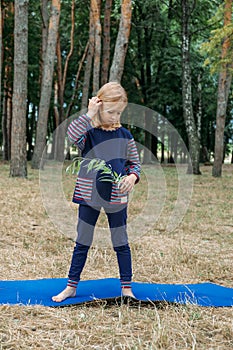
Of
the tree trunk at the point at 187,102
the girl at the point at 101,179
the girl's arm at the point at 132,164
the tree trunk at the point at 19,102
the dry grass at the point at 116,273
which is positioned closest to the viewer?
the dry grass at the point at 116,273

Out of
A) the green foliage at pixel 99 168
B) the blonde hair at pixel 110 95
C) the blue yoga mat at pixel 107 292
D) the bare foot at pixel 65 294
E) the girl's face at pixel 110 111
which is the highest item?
the blonde hair at pixel 110 95

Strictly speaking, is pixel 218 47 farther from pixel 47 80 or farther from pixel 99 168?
pixel 99 168

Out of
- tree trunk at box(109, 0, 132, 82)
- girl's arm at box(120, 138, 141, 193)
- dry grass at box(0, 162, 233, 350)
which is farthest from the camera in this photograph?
tree trunk at box(109, 0, 132, 82)

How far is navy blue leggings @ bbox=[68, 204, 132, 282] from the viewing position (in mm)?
3510

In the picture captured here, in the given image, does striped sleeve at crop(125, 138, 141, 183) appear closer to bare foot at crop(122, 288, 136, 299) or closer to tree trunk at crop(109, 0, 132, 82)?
bare foot at crop(122, 288, 136, 299)

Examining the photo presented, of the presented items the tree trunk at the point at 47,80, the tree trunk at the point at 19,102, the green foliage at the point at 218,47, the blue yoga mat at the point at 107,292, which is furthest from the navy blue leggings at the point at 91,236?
the tree trunk at the point at 47,80

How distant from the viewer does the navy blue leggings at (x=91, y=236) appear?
11.5 ft

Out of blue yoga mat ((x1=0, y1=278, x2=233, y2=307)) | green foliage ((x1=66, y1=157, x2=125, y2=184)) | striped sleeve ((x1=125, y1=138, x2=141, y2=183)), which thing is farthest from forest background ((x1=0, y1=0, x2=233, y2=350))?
striped sleeve ((x1=125, y1=138, x2=141, y2=183))

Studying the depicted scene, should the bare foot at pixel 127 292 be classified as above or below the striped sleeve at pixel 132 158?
below

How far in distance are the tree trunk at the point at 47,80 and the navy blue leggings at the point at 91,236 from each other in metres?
11.9

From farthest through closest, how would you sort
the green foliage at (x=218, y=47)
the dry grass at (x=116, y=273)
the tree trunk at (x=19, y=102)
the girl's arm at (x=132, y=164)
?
1. the tree trunk at (x=19, y=102)
2. the green foliage at (x=218, y=47)
3. the girl's arm at (x=132, y=164)
4. the dry grass at (x=116, y=273)

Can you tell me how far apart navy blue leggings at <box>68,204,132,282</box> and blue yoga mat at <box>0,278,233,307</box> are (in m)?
0.23

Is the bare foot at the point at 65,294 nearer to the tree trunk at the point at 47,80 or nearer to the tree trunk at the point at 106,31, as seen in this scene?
the tree trunk at the point at 47,80

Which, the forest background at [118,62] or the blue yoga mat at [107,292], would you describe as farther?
the forest background at [118,62]
